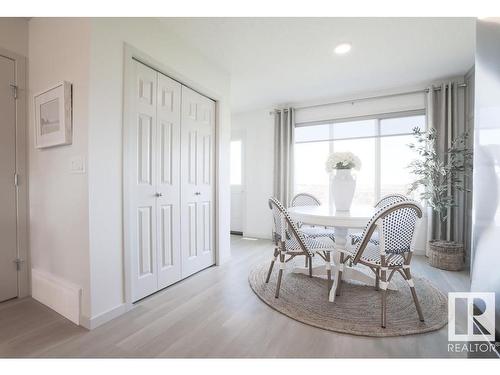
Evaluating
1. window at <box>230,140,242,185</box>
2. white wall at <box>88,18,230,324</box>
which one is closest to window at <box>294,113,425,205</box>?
window at <box>230,140,242,185</box>

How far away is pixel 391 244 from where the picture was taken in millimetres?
1697

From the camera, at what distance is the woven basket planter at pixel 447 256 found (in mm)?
2754

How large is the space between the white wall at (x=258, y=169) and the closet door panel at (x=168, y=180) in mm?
2267

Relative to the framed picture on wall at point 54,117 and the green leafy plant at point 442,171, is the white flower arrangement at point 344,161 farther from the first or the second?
the framed picture on wall at point 54,117

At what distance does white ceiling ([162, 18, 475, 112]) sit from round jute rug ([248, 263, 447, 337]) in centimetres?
243

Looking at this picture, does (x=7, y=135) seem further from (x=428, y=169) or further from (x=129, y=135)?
(x=428, y=169)

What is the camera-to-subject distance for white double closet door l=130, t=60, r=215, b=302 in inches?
77.3

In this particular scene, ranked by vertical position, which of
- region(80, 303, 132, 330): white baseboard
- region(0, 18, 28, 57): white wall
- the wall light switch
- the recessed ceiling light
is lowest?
region(80, 303, 132, 330): white baseboard

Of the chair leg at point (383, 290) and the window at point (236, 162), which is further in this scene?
the window at point (236, 162)

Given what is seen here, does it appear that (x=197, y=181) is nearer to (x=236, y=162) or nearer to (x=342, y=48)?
(x=342, y=48)

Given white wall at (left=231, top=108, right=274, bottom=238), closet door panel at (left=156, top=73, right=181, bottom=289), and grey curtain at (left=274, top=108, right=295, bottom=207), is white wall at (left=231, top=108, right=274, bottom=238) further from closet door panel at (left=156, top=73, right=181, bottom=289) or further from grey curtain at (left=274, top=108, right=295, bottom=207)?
closet door panel at (left=156, top=73, right=181, bottom=289)

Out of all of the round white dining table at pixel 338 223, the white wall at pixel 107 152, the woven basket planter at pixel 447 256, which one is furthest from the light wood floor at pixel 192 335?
the woven basket planter at pixel 447 256

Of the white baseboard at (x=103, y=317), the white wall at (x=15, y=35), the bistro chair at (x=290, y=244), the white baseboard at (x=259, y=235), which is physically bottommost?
the white baseboard at (x=259, y=235)
